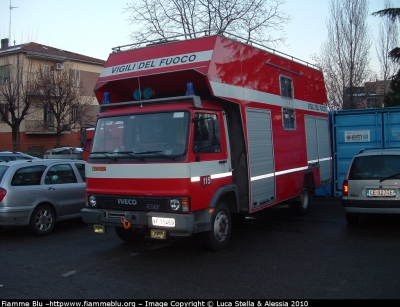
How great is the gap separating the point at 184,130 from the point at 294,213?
5.42 m

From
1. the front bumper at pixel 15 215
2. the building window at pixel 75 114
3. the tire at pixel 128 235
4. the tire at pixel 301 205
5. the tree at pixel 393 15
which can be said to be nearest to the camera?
the tire at pixel 128 235

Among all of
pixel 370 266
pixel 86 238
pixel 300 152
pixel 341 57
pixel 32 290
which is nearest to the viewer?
pixel 32 290

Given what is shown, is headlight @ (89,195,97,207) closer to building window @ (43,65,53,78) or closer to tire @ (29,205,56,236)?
tire @ (29,205,56,236)

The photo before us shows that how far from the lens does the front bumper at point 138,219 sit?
6.08 meters

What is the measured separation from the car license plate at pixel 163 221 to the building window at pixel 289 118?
4.13m

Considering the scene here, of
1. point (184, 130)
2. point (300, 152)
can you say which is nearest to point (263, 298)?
point (184, 130)

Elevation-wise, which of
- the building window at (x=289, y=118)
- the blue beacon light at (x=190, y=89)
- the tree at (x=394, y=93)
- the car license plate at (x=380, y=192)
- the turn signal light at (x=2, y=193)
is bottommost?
the car license plate at (x=380, y=192)

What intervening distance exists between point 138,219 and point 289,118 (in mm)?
4671

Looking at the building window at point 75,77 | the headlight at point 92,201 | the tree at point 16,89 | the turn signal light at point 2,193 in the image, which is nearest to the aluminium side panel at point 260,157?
the headlight at point 92,201

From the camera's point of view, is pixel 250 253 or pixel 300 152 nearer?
pixel 250 253

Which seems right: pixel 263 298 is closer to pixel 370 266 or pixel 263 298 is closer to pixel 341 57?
pixel 370 266

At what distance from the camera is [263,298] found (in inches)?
192

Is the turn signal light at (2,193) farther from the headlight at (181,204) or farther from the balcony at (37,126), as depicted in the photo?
the balcony at (37,126)

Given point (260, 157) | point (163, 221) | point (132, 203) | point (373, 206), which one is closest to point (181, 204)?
point (163, 221)
